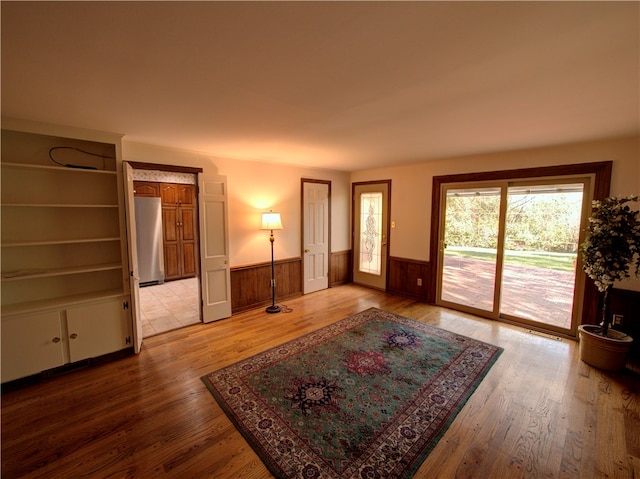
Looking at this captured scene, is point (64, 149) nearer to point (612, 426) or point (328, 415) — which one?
point (328, 415)

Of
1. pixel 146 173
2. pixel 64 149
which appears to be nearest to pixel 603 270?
pixel 64 149

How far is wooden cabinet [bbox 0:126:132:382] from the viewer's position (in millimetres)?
2562

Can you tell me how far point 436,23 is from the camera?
3.85ft

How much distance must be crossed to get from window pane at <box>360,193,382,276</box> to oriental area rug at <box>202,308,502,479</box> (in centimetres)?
221

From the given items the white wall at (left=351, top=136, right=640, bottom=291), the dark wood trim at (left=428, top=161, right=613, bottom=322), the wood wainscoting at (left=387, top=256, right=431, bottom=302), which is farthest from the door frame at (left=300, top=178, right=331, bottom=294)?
the dark wood trim at (left=428, top=161, right=613, bottom=322)

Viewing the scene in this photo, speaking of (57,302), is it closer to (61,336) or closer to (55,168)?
(61,336)

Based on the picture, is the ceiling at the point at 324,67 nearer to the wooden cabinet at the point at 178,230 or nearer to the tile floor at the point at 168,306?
the tile floor at the point at 168,306

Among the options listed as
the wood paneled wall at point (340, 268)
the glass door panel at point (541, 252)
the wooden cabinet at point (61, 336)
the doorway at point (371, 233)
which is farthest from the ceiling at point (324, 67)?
the wood paneled wall at point (340, 268)

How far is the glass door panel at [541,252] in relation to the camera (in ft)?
11.4

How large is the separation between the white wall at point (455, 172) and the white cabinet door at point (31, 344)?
480 centimetres

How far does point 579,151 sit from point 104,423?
549cm

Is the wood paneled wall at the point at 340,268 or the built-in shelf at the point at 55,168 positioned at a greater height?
the built-in shelf at the point at 55,168

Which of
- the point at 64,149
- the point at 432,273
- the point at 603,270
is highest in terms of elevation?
the point at 64,149

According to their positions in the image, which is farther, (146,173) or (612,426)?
(146,173)
